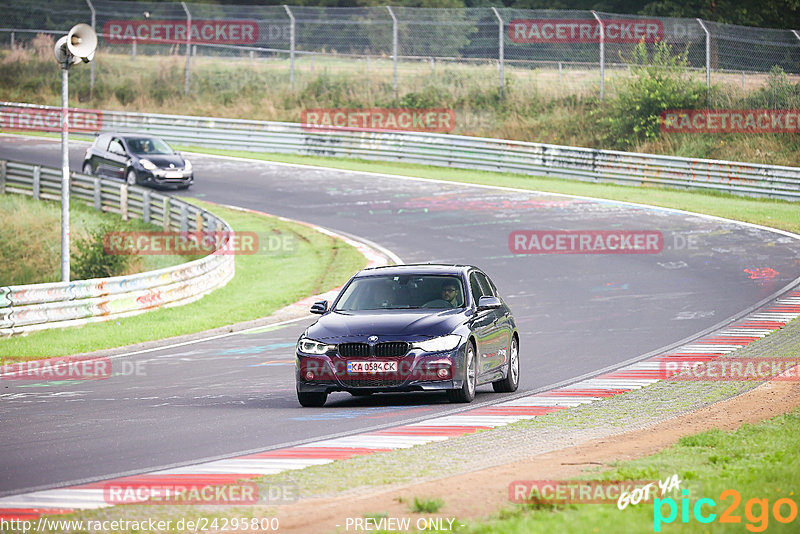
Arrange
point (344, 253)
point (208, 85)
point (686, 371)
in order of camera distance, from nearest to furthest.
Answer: point (686, 371) → point (344, 253) → point (208, 85)

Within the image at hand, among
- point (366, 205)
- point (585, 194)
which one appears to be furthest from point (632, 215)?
point (366, 205)

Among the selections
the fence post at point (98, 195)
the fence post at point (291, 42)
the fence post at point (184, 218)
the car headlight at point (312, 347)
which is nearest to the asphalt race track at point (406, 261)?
the car headlight at point (312, 347)

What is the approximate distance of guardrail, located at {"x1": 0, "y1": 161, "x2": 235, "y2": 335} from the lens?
60.7ft

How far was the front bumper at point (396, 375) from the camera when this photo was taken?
39.2 feet

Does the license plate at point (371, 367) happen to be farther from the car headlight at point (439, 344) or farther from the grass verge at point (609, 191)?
the grass verge at point (609, 191)

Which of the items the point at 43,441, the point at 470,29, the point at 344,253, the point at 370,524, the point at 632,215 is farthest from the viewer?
the point at 470,29

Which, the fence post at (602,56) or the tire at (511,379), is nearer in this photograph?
the tire at (511,379)

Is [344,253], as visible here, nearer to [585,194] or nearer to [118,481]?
[585,194]

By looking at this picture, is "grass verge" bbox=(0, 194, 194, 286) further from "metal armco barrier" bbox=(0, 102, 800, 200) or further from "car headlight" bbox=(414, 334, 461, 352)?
"car headlight" bbox=(414, 334, 461, 352)

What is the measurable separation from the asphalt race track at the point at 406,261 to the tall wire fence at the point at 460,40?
285 inches

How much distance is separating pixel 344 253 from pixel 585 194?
10321mm

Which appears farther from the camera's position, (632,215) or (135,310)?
(632,215)

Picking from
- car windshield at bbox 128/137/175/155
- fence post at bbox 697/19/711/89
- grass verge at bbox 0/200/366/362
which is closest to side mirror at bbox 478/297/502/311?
grass verge at bbox 0/200/366/362

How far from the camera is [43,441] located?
33.6 feet
